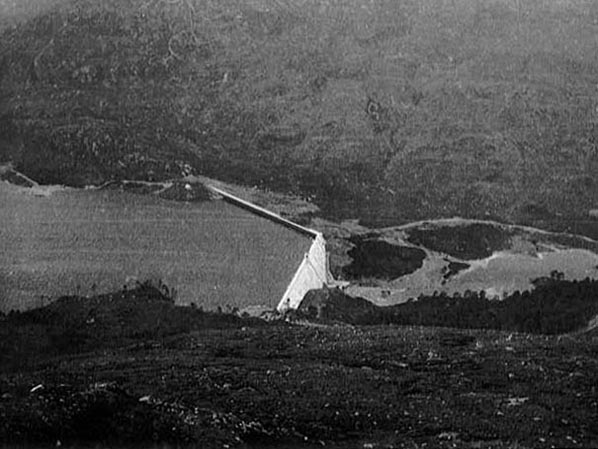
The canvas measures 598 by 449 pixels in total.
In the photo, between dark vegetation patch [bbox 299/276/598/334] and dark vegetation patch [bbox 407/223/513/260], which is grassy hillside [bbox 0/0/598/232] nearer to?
dark vegetation patch [bbox 407/223/513/260]

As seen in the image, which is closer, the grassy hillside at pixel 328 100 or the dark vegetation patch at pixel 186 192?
the grassy hillside at pixel 328 100

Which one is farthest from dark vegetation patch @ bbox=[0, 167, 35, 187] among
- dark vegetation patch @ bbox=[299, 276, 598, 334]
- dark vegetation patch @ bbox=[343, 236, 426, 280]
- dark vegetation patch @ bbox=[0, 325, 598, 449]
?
dark vegetation patch @ bbox=[343, 236, 426, 280]

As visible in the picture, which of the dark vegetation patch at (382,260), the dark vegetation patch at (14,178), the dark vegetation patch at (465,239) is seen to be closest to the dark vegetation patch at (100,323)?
the dark vegetation patch at (382,260)

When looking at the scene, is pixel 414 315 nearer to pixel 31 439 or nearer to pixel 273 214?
pixel 273 214

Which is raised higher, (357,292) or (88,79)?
(88,79)

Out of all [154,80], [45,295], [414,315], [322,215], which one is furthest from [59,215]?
[414,315]

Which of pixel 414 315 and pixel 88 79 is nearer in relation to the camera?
pixel 414 315

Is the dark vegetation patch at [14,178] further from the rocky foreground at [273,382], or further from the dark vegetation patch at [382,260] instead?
the dark vegetation patch at [382,260]
